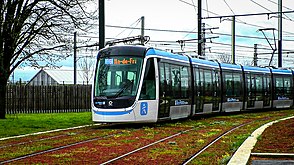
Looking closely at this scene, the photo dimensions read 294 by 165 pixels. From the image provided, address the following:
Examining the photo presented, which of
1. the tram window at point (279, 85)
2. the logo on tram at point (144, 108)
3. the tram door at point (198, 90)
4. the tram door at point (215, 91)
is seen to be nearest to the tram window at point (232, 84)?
the tram door at point (215, 91)

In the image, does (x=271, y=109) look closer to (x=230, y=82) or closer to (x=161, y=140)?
(x=230, y=82)

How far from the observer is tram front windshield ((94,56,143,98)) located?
21172 mm

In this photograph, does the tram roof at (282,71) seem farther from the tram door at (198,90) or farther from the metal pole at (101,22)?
the metal pole at (101,22)

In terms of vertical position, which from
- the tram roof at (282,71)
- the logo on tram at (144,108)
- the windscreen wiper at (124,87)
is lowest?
the logo on tram at (144,108)

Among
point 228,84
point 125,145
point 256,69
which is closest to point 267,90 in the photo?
point 256,69

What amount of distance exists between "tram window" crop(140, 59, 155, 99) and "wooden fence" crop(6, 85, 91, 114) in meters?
15.3

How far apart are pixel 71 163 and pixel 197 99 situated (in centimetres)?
1678

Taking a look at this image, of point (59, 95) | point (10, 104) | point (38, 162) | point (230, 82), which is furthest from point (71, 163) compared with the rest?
point (59, 95)

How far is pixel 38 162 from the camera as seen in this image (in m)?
11.7

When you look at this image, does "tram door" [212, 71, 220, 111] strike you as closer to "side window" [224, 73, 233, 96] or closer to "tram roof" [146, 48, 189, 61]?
"side window" [224, 73, 233, 96]

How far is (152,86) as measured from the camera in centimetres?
2188

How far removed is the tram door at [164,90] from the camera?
22562mm

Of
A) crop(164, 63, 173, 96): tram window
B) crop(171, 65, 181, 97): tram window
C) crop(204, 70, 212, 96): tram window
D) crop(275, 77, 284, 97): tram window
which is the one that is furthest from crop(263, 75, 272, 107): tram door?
crop(164, 63, 173, 96): tram window

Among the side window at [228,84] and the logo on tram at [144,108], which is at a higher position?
the side window at [228,84]
